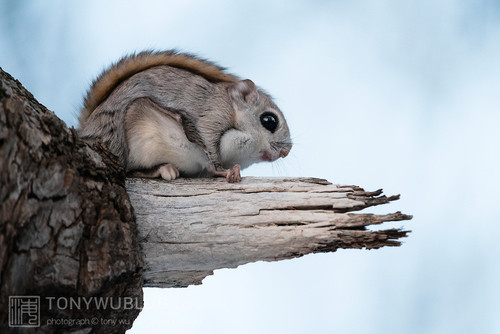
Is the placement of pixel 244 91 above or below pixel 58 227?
above

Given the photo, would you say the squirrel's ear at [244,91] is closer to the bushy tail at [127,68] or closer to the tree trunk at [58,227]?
the bushy tail at [127,68]

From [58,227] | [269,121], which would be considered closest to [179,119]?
[269,121]

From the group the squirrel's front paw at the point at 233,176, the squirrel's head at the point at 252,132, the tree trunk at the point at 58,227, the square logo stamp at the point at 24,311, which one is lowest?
the square logo stamp at the point at 24,311

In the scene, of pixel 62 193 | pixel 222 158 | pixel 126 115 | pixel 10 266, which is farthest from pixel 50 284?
pixel 222 158

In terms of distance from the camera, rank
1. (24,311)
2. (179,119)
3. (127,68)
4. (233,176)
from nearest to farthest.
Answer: (24,311), (233,176), (179,119), (127,68)

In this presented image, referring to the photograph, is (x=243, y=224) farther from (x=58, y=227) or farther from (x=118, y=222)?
(x=58, y=227)

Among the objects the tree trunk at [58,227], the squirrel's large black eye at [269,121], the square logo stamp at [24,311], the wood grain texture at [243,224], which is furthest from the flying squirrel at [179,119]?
the square logo stamp at [24,311]
